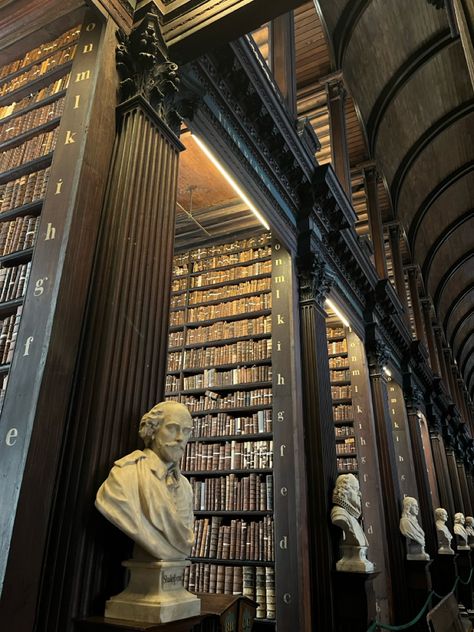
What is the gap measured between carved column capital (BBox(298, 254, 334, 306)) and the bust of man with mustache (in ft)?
9.27

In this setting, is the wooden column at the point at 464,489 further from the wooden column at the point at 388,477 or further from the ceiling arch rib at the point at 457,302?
the wooden column at the point at 388,477

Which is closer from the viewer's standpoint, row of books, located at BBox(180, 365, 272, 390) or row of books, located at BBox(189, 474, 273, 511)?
row of books, located at BBox(189, 474, 273, 511)

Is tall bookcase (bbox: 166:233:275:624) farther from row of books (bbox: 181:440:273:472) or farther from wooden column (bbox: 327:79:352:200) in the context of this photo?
wooden column (bbox: 327:79:352:200)

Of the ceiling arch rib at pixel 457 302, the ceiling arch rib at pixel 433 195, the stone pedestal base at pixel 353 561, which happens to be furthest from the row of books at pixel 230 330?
the ceiling arch rib at pixel 457 302

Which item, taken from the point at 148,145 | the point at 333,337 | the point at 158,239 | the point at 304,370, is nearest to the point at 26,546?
the point at 158,239

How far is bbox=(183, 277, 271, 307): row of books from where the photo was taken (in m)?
4.70

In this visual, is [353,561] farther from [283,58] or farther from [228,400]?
[283,58]

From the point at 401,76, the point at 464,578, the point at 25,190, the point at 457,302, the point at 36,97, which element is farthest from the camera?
the point at 457,302

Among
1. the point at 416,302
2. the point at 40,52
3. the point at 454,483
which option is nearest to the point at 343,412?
the point at 40,52

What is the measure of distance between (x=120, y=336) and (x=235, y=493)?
2.47m

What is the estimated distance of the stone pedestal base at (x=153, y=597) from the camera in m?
1.49

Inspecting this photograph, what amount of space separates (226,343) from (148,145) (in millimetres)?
2597

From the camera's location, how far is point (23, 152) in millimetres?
2471

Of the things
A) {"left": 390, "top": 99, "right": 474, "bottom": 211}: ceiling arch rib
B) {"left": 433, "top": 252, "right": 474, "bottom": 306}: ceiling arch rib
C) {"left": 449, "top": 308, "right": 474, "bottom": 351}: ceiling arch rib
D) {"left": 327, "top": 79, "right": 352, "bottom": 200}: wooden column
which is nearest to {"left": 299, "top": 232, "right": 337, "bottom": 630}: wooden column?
{"left": 327, "top": 79, "right": 352, "bottom": 200}: wooden column
